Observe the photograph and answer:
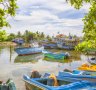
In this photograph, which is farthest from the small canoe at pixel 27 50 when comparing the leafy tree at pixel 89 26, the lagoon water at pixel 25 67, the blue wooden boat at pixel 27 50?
the leafy tree at pixel 89 26

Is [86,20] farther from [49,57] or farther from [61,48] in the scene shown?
[61,48]

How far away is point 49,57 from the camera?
176 ft

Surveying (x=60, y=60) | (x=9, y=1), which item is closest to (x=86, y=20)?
(x=9, y=1)

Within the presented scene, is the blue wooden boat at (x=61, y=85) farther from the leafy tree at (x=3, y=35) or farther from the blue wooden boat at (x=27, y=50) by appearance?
the blue wooden boat at (x=27, y=50)

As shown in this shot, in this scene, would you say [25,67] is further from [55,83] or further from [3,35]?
[3,35]

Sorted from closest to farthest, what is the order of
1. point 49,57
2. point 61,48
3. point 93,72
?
point 93,72 < point 49,57 < point 61,48

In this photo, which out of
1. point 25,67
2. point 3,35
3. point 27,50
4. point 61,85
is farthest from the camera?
point 27,50

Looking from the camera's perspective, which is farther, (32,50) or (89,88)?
(32,50)

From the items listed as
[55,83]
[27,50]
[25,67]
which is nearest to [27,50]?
[27,50]

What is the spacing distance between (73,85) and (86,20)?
5.57m

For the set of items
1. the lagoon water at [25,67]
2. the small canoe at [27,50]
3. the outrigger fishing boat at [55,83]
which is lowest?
the lagoon water at [25,67]

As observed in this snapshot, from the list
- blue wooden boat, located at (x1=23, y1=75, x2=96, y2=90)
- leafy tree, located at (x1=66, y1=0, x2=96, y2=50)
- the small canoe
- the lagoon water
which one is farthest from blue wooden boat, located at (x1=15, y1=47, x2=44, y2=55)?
leafy tree, located at (x1=66, y1=0, x2=96, y2=50)

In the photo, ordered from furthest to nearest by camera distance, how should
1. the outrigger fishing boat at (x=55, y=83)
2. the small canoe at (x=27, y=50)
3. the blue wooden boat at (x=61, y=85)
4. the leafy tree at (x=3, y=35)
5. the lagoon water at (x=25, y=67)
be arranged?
the small canoe at (x=27, y=50) < the lagoon water at (x=25, y=67) < the outrigger fishing boat at (x=55, y=83) < the blue wooden boat at (x=61, y=85) < the leafy tree at (x=3, y=35)

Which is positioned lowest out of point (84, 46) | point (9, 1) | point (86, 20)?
point (84, 46)
